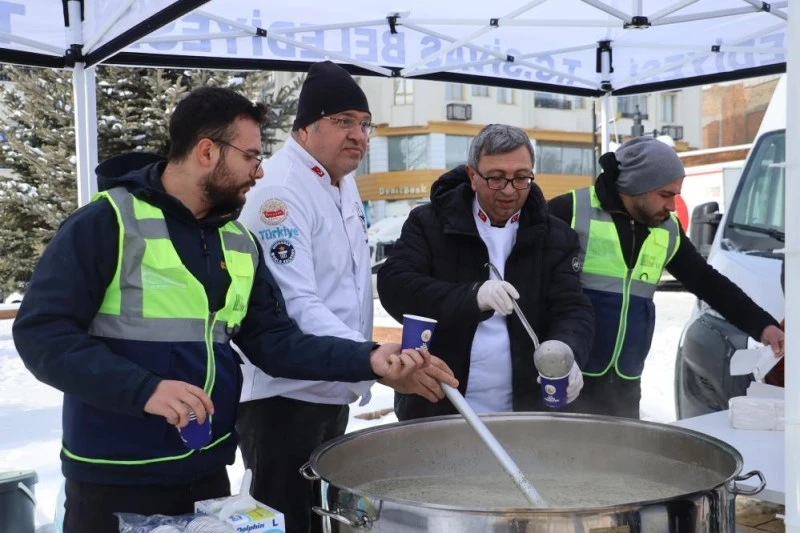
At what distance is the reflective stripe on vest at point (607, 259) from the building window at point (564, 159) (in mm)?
31395

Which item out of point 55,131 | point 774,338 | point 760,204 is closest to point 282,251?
point 774,338

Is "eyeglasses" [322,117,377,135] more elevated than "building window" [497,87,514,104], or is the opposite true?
"building window" [497,87,514,104]

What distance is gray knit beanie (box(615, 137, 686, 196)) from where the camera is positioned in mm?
2768

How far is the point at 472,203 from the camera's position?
8.46 feet

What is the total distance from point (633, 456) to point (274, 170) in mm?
1203

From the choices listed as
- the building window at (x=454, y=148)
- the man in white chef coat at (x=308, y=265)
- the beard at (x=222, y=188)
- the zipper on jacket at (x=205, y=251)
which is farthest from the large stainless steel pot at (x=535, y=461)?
the building window at (x=454, y=148)

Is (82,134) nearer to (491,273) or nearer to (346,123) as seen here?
(346,123)

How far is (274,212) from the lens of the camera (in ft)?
7.36

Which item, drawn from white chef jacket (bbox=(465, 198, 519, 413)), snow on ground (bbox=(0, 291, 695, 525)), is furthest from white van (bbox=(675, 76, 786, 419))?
snow on ground (bbox=(0, 291, 695, 525))

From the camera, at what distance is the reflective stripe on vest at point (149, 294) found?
1792 mm

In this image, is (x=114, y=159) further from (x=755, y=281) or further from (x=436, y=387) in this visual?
(x=755, y=281)

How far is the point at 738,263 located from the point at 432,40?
278cm

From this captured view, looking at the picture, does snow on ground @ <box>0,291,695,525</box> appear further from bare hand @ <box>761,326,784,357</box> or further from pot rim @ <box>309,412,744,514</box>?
bare hand @ <box>761,326,784,357</box>

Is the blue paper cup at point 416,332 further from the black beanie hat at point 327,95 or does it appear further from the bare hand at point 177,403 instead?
the black beanie hat at point 327,95
